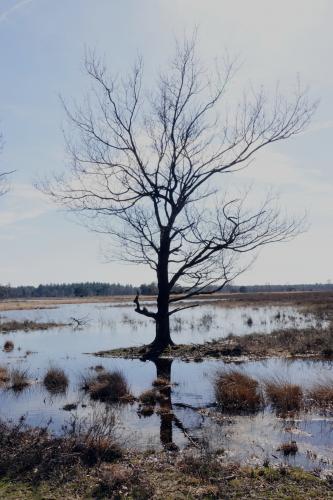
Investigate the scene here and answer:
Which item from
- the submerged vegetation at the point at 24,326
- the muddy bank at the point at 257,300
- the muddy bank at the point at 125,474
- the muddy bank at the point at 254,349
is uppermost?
the muddy bank at the point at 257,300

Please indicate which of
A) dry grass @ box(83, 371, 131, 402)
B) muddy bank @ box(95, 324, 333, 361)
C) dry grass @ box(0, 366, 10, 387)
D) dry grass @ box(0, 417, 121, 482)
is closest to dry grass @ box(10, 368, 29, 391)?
dry grass @ box(0, 366, 10, 387)

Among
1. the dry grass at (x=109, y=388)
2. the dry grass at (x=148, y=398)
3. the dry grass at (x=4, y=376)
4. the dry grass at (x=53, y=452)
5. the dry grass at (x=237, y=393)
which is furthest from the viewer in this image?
the dry grass at (x=4, y=376)

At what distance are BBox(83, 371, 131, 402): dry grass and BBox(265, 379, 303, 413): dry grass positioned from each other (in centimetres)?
336

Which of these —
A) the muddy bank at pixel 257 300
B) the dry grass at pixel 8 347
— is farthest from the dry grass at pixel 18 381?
the muddy bank at pixel 257 300

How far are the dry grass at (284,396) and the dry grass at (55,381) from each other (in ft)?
18.2

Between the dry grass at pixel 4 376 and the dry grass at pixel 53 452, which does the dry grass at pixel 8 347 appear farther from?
the dry grass at pixel 53 452

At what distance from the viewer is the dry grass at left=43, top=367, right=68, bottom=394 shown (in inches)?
559

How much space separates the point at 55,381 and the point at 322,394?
7129 millimetres

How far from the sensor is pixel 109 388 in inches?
514

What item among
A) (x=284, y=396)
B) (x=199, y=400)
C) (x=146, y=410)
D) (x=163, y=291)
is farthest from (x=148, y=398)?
(x=163, y=291)

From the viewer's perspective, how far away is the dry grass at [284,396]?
1098cm

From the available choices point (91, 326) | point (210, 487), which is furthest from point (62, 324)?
point (210, 487)

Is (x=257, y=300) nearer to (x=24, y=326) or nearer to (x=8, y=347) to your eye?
(x=24, y=326)

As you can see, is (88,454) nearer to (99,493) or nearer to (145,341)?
(99,493)
